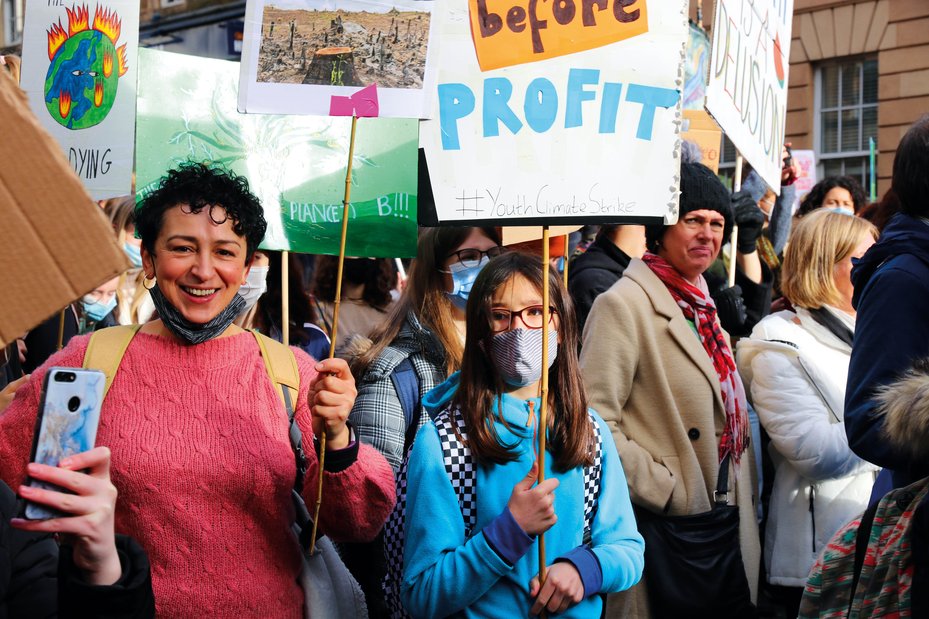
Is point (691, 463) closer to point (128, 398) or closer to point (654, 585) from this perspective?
point (654, 585)

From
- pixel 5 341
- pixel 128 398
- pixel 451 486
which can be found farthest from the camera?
pixel 451 486

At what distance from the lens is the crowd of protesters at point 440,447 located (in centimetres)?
259

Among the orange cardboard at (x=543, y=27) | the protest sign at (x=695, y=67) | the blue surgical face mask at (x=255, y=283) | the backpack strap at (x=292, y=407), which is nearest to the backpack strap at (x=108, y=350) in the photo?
the backpack strap at (x=292, y=407)

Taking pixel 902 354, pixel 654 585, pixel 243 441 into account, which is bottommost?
pixel 654 585

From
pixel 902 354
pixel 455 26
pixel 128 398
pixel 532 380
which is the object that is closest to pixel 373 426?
pixel 532 380

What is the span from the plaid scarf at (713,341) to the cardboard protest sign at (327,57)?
145 cm

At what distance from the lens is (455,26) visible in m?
3.40

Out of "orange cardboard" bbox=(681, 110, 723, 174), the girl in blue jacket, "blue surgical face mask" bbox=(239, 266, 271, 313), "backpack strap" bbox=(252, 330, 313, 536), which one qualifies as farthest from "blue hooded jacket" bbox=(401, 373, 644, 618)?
"orange cardboard" bbox=(681, 110, 723, 174)

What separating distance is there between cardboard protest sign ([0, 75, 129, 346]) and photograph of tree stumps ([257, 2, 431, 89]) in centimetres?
177

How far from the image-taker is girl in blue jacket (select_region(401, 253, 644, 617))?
2777mm

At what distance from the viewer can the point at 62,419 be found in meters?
1.62

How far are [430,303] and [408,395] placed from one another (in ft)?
1.40

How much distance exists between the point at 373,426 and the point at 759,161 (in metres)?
2.46

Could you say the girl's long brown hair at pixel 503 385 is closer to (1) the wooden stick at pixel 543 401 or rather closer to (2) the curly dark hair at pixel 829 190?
(1) the wooden stick at pixel 543 401
